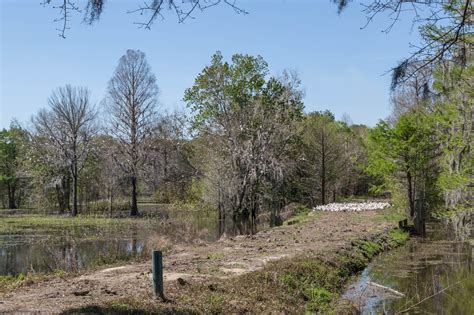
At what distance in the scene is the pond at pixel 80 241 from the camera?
17.1 metres

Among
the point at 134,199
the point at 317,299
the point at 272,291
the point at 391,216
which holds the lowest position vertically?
the point at 317,299

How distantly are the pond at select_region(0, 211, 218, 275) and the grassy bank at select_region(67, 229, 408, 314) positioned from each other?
554 cm

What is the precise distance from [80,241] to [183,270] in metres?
11.5

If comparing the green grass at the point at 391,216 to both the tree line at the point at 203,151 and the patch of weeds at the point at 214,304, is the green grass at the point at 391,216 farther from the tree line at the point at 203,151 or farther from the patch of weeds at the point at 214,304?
the patch of weeds at the point at 214,304

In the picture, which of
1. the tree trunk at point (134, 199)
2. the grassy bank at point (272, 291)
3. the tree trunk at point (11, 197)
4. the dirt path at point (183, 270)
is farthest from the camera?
the tree trunk at point (11, 197)

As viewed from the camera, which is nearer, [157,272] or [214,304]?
[157,272]

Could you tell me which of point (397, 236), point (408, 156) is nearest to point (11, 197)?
point (408, 156)

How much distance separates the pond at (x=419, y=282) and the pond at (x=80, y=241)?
736 cm

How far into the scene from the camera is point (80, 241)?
23.1m

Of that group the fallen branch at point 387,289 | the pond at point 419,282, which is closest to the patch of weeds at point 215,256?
the pond at point 419,282

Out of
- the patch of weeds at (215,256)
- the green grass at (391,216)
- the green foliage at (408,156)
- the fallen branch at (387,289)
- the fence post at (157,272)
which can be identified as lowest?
the fallen branch at (387,289)

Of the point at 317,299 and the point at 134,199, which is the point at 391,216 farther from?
the point at 134,199

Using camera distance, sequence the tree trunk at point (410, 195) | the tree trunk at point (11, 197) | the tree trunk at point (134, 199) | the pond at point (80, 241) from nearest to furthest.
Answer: the pond at point (80, 241)
the tree trunk at point (410, 195)
the tree trunk at point (134, 199)
the tree trunk at point (11, 197)

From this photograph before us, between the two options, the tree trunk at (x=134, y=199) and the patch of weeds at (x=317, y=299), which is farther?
the tree trunk at (x=134, y=199)
